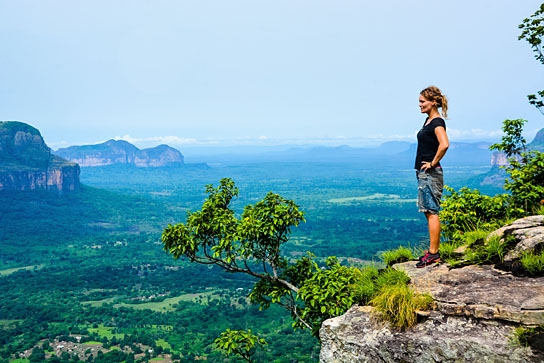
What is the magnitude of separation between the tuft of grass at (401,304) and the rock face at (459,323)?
0.30 ft

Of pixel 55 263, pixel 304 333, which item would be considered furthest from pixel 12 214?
pixel 304 333

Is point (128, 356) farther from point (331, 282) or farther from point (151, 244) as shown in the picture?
point (151, 244)

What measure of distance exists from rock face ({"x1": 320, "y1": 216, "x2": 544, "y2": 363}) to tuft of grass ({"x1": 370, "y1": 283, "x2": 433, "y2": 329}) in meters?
0.09

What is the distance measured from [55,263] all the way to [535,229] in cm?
9413

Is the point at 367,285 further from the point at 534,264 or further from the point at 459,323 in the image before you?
the point at 534,264

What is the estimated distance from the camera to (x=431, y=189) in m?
5.24

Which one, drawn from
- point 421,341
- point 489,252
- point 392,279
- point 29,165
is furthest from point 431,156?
point 29,165

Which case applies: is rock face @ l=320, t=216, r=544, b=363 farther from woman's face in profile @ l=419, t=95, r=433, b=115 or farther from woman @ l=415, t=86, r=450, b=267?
woman's face in profile @ l=419, t=95, r=433, b=115

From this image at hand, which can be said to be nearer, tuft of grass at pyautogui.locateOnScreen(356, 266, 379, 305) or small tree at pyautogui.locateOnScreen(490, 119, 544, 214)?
tuft of grass at pyautogui.locateOnScreen(356, 266, 379, 305)

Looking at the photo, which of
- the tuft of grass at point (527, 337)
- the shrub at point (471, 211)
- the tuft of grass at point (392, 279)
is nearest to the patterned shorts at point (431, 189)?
the tuft of grass at point (392, 279)

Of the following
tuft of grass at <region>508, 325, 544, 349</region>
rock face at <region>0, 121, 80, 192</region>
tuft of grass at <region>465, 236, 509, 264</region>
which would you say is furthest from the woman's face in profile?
rock face at <region>0, 121, 80, 192</region>

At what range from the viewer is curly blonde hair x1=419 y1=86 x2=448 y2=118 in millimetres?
5219

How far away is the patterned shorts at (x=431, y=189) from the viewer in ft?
17.2

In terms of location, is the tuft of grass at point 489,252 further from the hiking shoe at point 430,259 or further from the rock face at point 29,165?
the rock face at point 29,165
